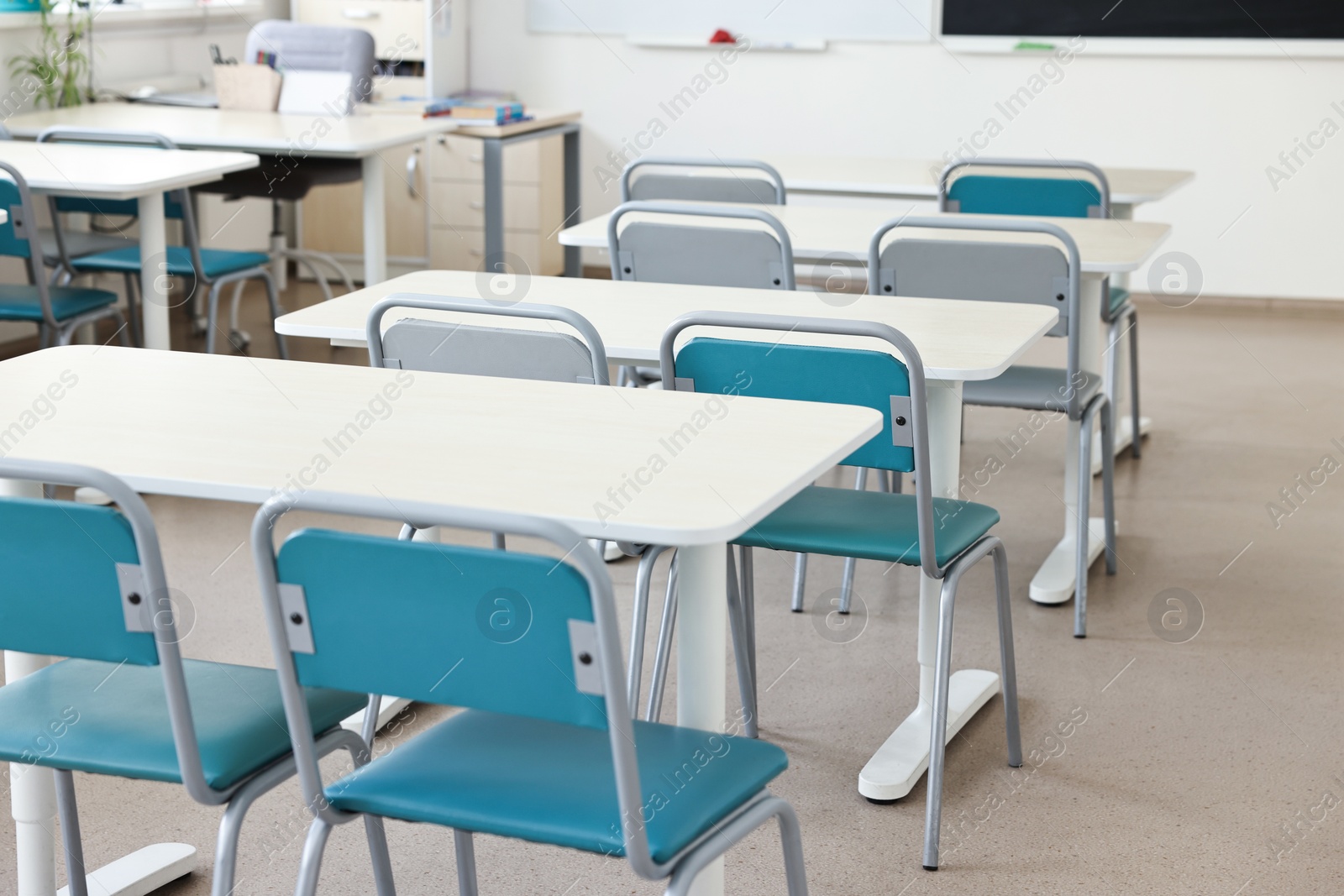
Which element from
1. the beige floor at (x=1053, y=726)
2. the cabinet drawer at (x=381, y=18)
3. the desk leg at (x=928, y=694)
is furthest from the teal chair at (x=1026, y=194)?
the cabinet drawer at (x=381, y=18)

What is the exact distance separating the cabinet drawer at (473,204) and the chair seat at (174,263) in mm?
2004

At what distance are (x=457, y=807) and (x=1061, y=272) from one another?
6.49 feet

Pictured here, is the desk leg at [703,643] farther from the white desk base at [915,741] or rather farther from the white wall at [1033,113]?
the white wall at [1033,113]

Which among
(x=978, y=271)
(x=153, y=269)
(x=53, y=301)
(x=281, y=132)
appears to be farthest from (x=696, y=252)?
(x=281, y=132)

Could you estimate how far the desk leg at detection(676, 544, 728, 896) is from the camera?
1547 millimetres

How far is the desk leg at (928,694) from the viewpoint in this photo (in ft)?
7.75

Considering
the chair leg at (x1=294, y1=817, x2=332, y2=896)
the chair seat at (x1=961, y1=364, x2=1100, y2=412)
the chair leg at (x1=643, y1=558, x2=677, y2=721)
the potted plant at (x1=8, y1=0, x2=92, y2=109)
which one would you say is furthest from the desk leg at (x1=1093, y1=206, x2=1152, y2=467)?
the potted plant at (x1=8, y1=0, x2=92, y2=109)

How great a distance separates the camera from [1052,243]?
3.27 m

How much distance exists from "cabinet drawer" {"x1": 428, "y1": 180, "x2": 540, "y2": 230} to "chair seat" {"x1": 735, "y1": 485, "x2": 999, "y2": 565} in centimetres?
426

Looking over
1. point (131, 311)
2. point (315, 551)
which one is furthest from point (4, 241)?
point (315, 551)

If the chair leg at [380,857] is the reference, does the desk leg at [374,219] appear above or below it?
above

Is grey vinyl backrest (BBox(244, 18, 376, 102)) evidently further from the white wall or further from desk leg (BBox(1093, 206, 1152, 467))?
desk leg (BBox(1093, 206, 1152, 467))

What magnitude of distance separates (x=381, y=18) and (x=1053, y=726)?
5.18 meters

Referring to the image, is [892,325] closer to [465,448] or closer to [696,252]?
[696,252]
